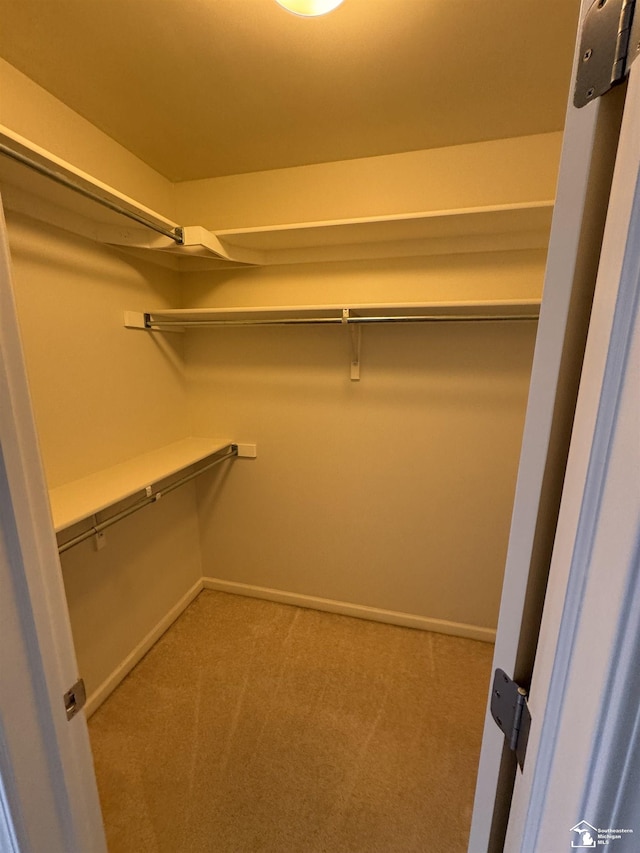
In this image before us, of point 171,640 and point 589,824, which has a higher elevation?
point 589,824

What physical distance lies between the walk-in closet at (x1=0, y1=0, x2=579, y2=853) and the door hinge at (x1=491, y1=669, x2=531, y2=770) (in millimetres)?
1225

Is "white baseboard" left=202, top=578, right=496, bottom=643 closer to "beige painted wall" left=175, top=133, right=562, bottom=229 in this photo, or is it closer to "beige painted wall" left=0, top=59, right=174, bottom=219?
"beige painted wall" left=175, top=133, right=562, bottom=229

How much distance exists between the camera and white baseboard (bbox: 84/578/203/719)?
1793 millimetres

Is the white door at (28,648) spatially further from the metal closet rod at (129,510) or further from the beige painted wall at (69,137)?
the beige painted wall at (69,137)

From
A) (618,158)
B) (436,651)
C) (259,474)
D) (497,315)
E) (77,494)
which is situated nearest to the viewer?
(618,158)

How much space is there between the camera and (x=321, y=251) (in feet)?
6.66

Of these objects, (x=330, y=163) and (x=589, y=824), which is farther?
(x=330, y=163)

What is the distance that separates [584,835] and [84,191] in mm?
1816

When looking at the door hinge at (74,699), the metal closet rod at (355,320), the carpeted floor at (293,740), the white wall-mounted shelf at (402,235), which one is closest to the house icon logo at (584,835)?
the door hinge at (74,699)

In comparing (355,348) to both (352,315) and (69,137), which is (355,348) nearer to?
(352,315)

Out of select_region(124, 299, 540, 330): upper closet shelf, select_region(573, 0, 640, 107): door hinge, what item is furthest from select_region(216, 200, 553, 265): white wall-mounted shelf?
select_region(573, 0, 640, 107): door hinge

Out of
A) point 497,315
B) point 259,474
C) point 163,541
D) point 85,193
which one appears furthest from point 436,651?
point 85,193

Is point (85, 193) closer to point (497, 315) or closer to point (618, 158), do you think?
point (618, 158)

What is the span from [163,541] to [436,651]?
65.7 inches
